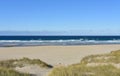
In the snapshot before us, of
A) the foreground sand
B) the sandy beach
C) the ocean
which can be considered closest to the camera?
the foreground sand

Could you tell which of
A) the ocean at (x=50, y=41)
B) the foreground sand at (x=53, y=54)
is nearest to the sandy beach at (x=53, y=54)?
the foreground sand at (x=53, y=54)

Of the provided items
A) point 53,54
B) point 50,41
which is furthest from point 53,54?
point 50,41

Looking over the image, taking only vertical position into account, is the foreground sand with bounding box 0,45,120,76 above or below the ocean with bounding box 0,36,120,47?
above

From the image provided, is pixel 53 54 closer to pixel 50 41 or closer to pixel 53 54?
pixel 53 54

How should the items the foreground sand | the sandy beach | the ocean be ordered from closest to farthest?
the foreground sand < the sandy beach < the ocean

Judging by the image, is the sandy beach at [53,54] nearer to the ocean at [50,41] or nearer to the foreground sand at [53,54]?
the foreground sand at [53,54]

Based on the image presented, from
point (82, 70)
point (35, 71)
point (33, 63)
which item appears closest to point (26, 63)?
point (33, 63)

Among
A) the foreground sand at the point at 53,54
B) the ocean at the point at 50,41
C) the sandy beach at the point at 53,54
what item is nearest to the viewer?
the foreground sand at the point at 53,54

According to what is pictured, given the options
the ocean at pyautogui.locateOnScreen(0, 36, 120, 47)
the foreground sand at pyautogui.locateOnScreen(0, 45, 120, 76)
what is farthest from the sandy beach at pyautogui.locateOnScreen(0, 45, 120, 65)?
the ocean at pyautogui.locateOnScreen(0, 36, 120, 47)

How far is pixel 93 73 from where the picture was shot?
40.3 feet

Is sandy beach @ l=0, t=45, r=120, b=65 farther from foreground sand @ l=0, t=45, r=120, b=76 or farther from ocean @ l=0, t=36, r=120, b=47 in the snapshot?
ocean @ l=0, t=36, r=120, b=47

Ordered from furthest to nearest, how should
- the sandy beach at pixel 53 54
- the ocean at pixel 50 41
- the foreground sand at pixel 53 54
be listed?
the ocean at pixel 50 41 → the sandy beach at pixel 53 54 → the foreground sand at pixel 53 54

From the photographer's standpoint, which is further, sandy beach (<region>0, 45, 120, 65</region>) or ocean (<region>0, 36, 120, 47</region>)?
ocean (<region>0, 36, 120, 47</region>)

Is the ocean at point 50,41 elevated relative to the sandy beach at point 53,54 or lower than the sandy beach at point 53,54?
lower
